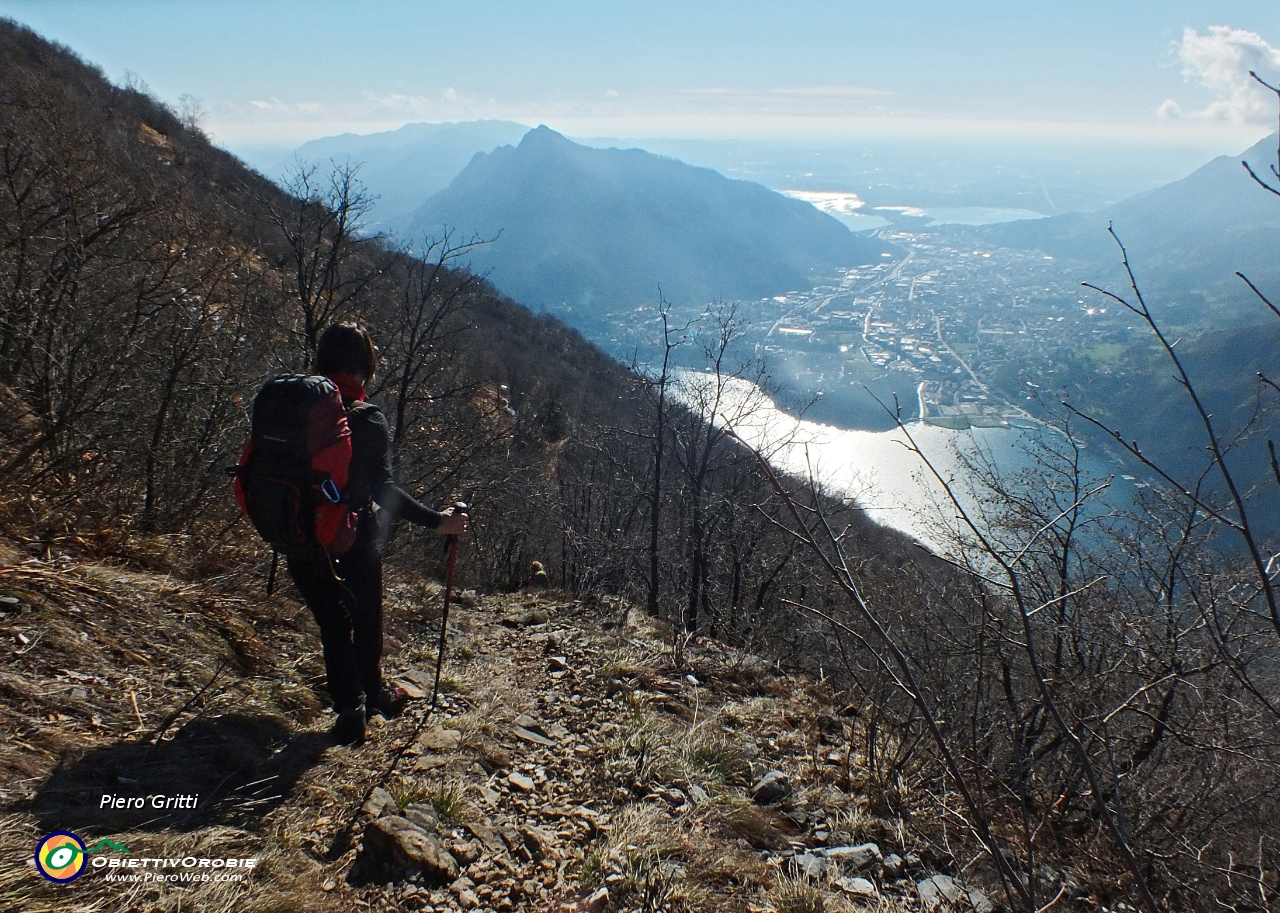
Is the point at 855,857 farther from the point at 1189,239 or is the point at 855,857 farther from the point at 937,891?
the point at 1189,239

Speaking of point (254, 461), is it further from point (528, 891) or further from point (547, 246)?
point (547, 246)

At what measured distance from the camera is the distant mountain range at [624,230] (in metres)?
110

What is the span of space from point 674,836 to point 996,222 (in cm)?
15802

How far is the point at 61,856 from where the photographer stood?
1.74 metres

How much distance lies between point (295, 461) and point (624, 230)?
141 meters

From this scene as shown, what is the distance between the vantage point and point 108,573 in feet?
10.2

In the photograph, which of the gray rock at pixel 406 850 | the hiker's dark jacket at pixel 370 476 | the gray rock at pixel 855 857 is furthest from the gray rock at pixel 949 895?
the hiker's dark jacket at pixel 370 476

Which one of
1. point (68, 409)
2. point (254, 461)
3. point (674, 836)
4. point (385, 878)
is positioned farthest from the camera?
point (68, 409)

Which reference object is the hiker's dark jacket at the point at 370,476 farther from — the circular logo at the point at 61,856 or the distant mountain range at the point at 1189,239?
the distant mountain range at the point at 1189,239

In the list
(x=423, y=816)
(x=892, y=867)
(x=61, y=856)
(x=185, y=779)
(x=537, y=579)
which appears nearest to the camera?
(x=61, y=856)

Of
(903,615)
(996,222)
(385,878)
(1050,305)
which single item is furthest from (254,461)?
(996,222)

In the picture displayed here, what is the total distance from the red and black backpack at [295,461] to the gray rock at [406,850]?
1090 millimetres

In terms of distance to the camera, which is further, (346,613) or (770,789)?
(770,789)

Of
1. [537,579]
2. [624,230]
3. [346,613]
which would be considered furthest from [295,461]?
[624,230]
